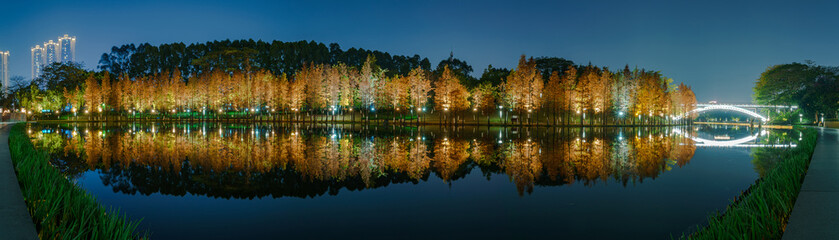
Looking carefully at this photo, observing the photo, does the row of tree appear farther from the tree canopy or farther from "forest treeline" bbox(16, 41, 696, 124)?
the tree canopy

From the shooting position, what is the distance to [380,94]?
7350 centimetres

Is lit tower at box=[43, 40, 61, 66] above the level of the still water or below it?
above

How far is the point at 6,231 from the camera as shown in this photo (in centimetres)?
493

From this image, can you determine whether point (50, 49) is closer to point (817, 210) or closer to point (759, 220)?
point (759, 220)

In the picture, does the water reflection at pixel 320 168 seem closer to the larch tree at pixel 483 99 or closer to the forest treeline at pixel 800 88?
the larch tree at pixel 483 99

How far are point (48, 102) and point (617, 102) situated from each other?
10084 centimetres

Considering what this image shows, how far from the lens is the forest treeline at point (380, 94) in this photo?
68.1 m

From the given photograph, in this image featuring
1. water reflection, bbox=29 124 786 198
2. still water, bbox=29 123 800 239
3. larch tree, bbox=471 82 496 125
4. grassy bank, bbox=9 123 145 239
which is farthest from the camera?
larch tree, bbox=471 82 496 125

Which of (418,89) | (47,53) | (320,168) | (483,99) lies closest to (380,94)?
(418,89)

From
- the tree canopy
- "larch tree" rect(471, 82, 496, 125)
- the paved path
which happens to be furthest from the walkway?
the tree canopy

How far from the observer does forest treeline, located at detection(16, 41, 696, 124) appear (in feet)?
224

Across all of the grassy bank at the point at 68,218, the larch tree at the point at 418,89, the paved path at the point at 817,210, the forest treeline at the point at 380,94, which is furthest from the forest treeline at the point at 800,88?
the grassy bank at the point at 68,218

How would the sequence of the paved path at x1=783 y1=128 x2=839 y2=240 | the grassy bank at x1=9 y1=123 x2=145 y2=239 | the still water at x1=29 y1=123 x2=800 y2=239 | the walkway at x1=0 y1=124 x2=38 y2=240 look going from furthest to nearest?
the still water at x1=29 y1=123 x2=800 y2=239
the grassy bank at x1=9 y1=123 x2=145 y2=239
the paved path at x1=783 y1=128 x2=839 y2=240
the walkway at x1=0 y1=124 x2=38 y2=240

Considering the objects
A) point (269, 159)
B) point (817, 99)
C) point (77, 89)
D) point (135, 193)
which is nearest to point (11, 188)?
point (135, 193)
